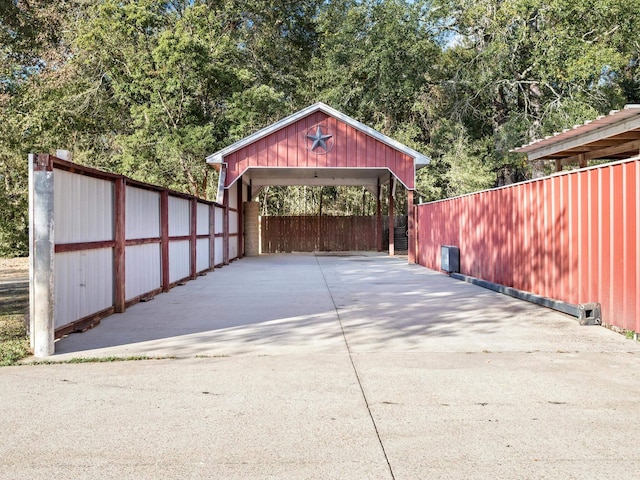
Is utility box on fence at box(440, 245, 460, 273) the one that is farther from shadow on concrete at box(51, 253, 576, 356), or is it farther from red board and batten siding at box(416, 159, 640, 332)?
shadow on concrete at box(51, 253, 576, 356)

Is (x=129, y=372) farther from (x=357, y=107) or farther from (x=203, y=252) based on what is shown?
(x=357, y=107)

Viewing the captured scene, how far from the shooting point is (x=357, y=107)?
31.6m

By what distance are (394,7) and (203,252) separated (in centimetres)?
1948

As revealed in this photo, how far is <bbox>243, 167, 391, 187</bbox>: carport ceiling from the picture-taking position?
26.0m

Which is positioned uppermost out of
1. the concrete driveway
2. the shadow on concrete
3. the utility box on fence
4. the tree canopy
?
the tree canopy

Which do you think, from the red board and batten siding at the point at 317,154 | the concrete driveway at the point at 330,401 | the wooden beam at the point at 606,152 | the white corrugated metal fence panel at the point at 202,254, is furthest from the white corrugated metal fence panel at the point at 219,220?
the concrete driveway at the point at 330,401

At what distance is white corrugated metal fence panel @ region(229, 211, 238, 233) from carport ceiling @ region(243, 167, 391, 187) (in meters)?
2.55

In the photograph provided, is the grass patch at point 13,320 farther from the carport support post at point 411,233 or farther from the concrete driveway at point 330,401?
the carport support post at point 411,233

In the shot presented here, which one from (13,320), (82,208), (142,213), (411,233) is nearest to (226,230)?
(411,233)

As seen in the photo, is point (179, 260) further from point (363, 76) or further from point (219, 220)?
point (363, 76)

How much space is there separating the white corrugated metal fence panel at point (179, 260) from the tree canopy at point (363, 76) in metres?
13.1

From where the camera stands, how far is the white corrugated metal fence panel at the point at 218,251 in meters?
18.6

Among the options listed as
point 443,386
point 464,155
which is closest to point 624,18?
point 464,155

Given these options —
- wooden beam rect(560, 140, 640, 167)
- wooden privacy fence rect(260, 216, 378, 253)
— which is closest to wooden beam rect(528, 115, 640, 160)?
wooden beam rect(560, 140, 640, 167)
